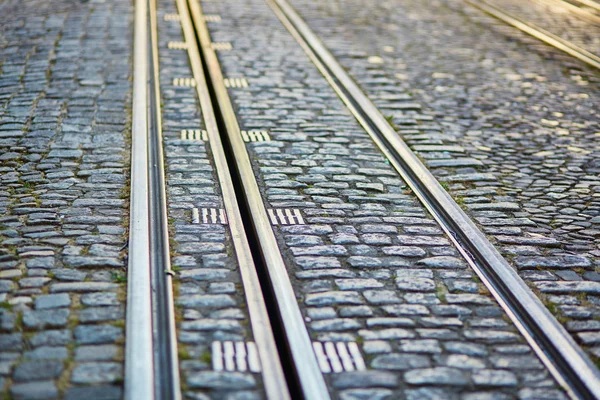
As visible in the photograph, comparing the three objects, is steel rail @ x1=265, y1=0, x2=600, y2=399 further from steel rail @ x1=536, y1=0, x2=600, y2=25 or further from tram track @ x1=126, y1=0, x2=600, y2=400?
steel rail @ x1=536, y1=0, x2=600, y2=25

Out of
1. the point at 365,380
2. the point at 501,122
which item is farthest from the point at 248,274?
the point at 501,122

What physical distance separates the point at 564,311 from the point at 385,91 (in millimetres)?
4193

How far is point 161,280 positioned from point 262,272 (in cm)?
60

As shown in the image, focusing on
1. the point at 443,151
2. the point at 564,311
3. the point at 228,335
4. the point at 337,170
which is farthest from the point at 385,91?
the point at 228,335

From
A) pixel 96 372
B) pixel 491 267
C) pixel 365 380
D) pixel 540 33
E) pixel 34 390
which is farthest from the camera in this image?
pixel 540 33

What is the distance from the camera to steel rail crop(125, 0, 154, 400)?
9.84 feet

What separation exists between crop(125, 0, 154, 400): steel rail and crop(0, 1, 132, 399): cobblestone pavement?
0.06 meters

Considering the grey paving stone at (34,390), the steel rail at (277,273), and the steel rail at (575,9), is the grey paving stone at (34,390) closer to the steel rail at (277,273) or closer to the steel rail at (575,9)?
the steel rail at (277,273)

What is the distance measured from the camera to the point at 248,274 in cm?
391

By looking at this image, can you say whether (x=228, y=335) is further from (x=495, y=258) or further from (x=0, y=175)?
(x=0, y=175)

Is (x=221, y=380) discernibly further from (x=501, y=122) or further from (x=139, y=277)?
(x=501, y=122)

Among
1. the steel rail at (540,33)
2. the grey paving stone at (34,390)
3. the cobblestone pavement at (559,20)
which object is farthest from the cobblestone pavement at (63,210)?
the cobblestone pavement at (559,20)

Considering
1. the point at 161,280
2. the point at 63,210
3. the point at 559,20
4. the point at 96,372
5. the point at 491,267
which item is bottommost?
the point at 96,372

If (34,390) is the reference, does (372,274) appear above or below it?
above
